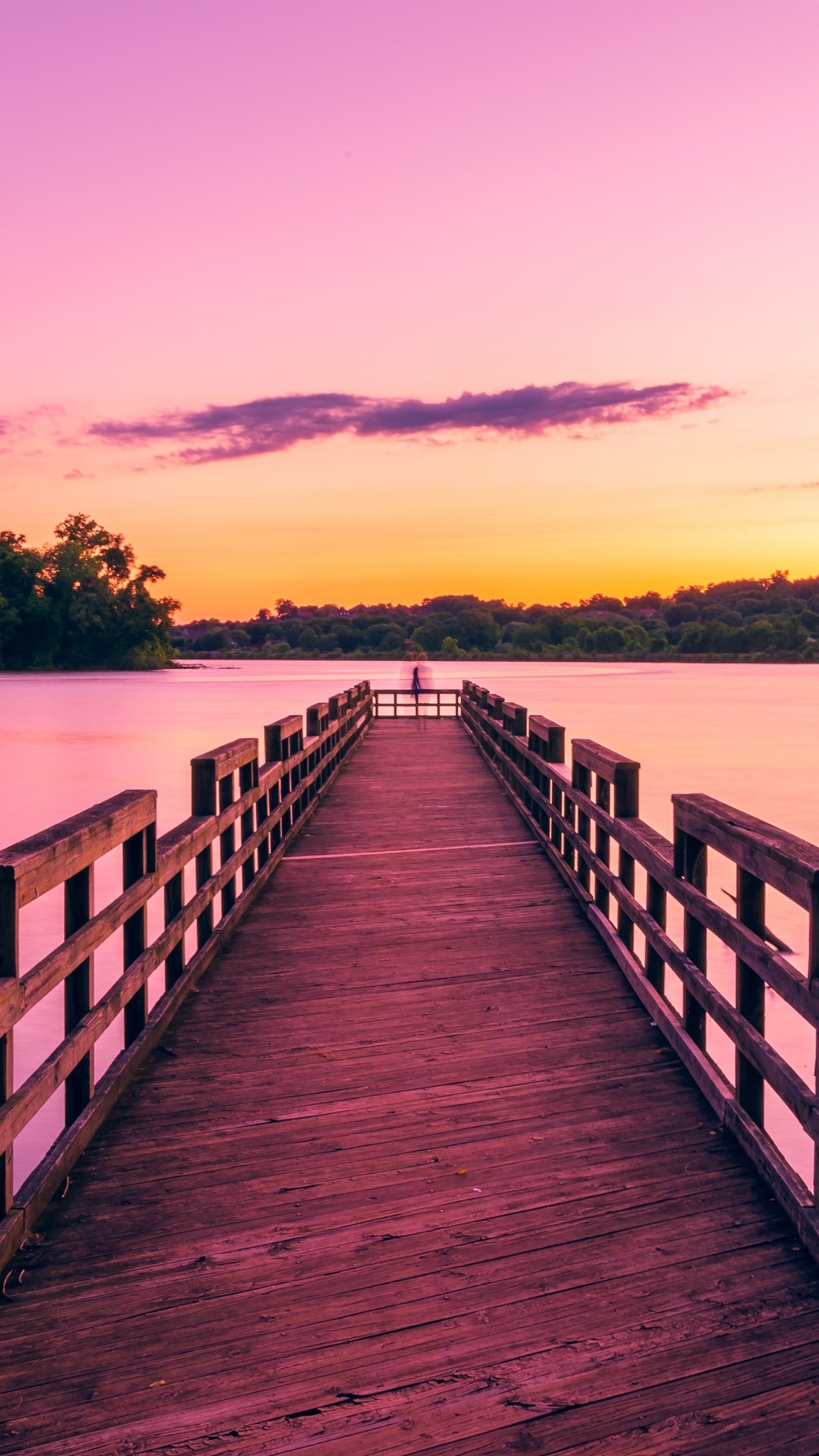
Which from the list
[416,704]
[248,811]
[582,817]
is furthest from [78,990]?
[416,704]

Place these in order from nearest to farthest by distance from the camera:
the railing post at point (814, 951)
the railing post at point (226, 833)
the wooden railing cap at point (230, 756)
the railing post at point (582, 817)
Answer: the railing post at point (814, 951) < the wooden railing cap at point (230, 756) < the railing post at point (226, 833) < the railing post at point (582, 817)

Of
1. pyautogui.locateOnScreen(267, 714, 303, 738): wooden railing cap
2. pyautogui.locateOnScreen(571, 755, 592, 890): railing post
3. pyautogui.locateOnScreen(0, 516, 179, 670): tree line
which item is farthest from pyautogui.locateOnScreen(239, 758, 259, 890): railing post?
pyautogui.locateOnScreen(0, 516, 179, 670): tree line

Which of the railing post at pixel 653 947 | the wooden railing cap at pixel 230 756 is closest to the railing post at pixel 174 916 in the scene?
the wooden railing cap at pixel 230 756

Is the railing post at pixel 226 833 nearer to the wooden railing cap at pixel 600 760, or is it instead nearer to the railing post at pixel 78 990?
the wooden railing cap at pixel 600 760

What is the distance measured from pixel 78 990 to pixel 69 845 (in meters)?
0.61

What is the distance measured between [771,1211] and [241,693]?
319 feet

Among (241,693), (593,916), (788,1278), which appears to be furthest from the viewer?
(241,693)

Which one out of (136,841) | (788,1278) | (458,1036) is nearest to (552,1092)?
(458,1036)

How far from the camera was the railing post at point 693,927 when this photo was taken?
4203 mm

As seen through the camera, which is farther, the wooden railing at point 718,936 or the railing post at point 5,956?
the wooden railing at point 718,936

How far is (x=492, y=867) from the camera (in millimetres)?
8055

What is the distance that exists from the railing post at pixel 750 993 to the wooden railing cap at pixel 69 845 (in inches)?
83.9

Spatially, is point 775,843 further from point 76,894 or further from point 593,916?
point 593,916

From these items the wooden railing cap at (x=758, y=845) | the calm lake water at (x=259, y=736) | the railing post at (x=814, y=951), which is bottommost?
the calm lake water at (x=259, y=736)
